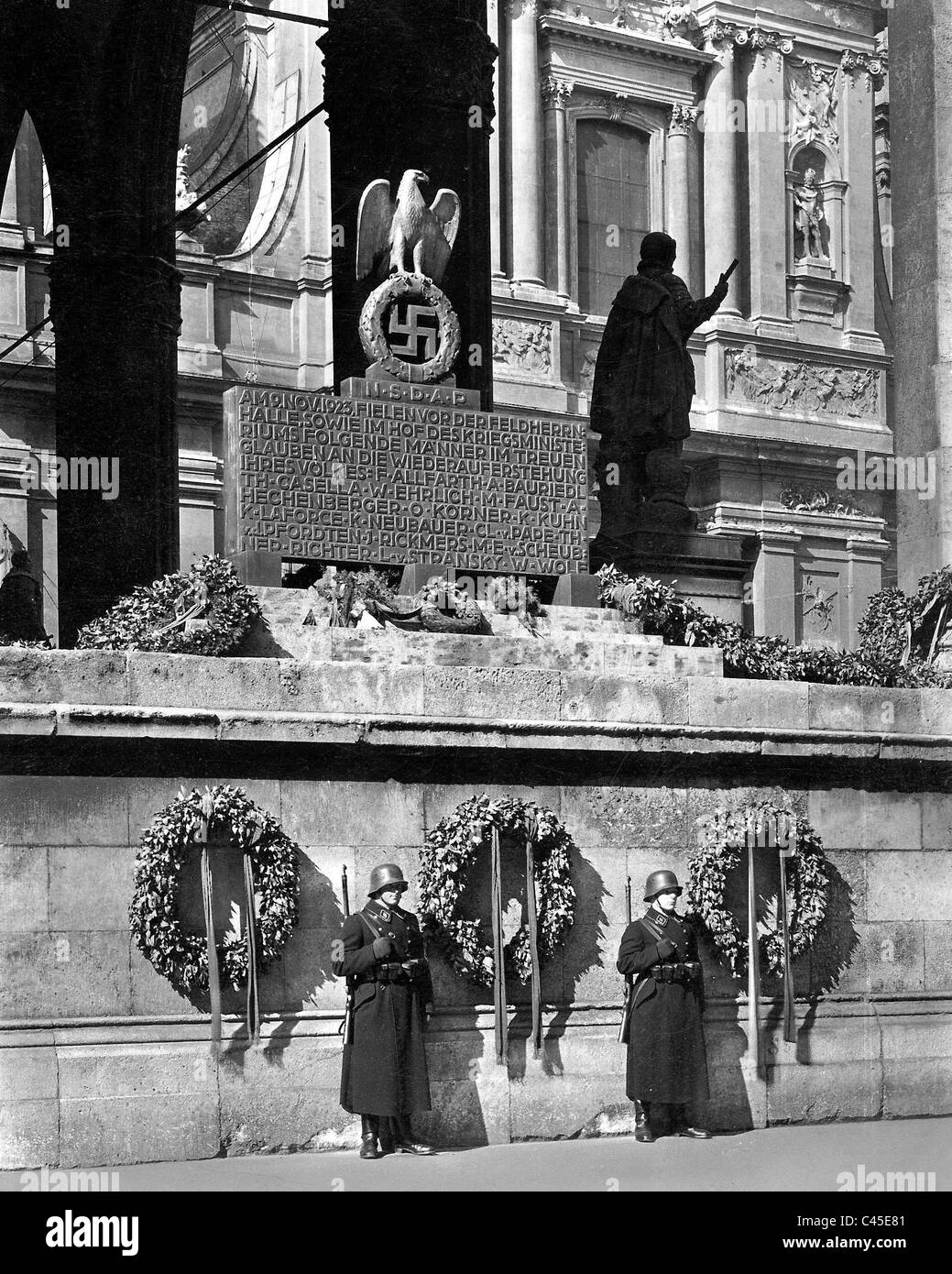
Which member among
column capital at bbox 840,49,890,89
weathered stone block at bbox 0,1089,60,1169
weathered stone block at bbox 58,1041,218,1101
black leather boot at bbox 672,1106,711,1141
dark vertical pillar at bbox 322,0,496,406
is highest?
column capital at bbox 840,49,890,89

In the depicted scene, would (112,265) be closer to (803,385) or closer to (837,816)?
(837,816)

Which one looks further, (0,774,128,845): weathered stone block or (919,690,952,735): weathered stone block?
(919,690,952,735): weathered stone block

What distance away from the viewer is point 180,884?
590 inches

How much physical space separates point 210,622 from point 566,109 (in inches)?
1399

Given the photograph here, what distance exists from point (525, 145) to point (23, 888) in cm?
3545

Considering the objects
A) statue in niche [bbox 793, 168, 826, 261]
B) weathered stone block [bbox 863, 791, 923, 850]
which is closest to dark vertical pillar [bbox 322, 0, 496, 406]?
weathered stone block [bbox 863, 791, 923, 850]

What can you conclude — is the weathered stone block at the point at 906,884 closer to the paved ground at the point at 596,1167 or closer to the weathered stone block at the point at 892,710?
the weathered stone block at the point at 892,710

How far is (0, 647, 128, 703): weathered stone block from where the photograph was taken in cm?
1461

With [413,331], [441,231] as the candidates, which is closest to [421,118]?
[441,231]

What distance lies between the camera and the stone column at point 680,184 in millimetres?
50438

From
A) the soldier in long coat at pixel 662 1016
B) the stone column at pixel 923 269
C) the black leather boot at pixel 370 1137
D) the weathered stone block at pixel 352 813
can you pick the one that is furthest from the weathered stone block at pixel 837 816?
the black leather boot at pixel 370 1137

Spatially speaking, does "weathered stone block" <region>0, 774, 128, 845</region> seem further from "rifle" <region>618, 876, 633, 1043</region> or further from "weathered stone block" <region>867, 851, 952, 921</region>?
"weathered stone block" <region>867, 851, 952, 921</region>

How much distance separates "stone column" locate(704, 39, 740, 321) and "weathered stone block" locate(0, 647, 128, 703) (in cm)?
3761

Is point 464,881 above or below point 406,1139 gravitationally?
above
